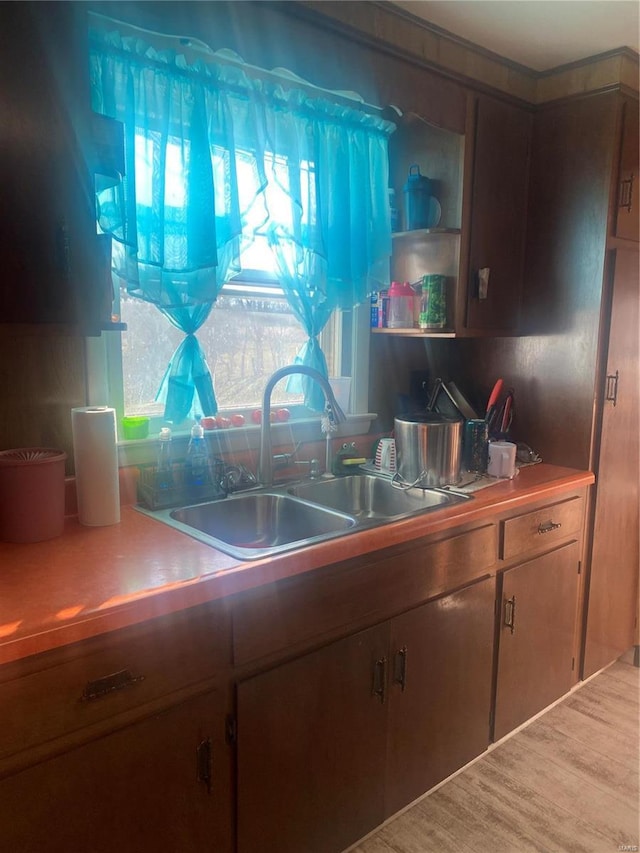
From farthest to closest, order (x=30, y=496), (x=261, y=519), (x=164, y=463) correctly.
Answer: (x=261, y=519) < (x=164, y=463) < (x=30, y=496)

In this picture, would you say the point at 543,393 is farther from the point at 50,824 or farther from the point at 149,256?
A: the point at 50,824

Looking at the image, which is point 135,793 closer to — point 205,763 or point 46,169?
point 205,763

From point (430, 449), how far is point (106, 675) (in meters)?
1.23

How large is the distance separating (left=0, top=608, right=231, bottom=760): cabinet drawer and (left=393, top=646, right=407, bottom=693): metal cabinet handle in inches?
22.4

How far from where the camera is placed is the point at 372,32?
1.85 m

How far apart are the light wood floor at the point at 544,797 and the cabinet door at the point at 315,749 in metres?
0.24

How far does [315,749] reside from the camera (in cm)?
153

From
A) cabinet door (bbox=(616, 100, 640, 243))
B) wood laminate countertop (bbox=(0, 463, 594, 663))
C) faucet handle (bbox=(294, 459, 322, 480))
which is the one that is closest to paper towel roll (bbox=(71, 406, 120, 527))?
wood laminate countertop (bbox=(0, 463, 594, 663))

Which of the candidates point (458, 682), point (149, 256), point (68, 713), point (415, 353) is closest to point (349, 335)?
point (415, 353)

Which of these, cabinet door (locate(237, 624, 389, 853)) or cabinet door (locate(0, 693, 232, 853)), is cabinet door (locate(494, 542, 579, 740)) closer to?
cabinet door (locate(237, 624, 389, 853))

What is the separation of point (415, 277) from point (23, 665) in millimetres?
1816

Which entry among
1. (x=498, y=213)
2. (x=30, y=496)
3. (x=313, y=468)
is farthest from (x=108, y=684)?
(x=498, y=213)

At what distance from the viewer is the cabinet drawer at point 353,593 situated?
1.38 metres

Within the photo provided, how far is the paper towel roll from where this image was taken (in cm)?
155
